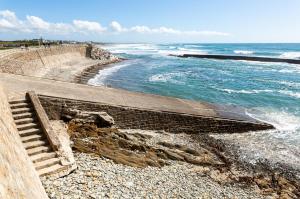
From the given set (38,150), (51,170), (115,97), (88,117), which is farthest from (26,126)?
(115,97)

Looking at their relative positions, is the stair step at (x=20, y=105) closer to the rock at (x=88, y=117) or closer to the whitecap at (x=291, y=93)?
the rock at (x=88, y=117)

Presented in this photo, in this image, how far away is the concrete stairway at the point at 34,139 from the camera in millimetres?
10688

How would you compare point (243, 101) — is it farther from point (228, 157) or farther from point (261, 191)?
point (261, 191)

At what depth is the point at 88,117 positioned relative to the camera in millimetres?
16000

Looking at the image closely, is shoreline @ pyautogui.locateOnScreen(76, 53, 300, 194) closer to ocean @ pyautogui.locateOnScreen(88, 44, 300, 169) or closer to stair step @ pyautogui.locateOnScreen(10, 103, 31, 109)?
ocean @ pyautogui.locateOnScreen(88, 44, 300, 169)

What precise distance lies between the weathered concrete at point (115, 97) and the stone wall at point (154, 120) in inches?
10.2

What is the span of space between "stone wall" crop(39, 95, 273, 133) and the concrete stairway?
166 centimetres

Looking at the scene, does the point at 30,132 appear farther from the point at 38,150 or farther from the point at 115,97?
the point at 115,97

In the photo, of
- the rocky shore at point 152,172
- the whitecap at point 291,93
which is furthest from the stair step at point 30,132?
the whitecap at point 291,93

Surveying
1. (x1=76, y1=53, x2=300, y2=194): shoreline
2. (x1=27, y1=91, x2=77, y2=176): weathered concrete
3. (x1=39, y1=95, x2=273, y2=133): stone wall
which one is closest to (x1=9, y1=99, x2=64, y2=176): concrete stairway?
(x1=27, y1=91, x2=77, y2=176): weathered concrete

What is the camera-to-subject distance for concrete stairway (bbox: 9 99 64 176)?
1069 cm

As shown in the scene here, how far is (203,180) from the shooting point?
41.4 ft

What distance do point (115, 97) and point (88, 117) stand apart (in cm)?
322

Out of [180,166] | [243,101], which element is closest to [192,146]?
[180,166]
